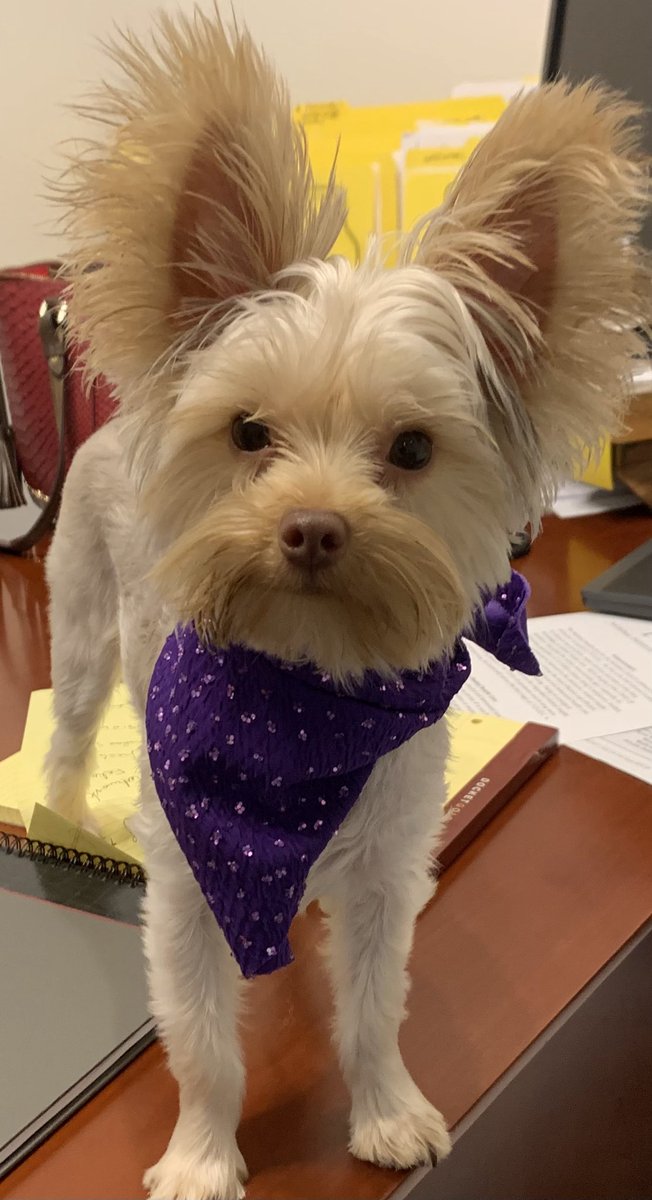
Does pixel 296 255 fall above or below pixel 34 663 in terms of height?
above

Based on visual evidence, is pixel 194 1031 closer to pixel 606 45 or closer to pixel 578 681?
pixel 578 681

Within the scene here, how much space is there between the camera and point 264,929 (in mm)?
600

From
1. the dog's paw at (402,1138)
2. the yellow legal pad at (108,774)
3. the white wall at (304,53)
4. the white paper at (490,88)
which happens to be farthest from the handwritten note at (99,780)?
the white paper at (490,88)

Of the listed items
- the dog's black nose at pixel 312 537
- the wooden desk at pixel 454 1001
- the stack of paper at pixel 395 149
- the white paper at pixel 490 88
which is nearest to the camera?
the dog's black nose at pixel 312 537

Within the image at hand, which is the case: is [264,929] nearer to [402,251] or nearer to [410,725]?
[410,725]

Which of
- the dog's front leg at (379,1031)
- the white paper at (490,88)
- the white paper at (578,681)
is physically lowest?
the white paper at (578,681)

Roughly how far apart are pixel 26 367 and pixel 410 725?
980 millimetres

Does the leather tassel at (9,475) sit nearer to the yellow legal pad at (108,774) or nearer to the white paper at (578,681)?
the yellow legal pad at (108,774)

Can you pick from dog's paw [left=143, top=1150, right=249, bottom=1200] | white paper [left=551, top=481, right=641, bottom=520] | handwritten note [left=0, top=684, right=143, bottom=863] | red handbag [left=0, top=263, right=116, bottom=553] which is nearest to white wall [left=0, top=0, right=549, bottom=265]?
red handbag [left=0, top=263, right=116, bottom=553]

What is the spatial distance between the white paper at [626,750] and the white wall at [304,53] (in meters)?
1.23

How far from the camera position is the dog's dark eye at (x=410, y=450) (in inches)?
22.1

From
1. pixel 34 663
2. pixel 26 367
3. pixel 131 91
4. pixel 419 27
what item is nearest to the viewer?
pixel 131 91

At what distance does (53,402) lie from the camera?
1.36 m

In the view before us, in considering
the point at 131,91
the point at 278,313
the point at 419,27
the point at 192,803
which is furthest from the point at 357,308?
the point at 419,27
